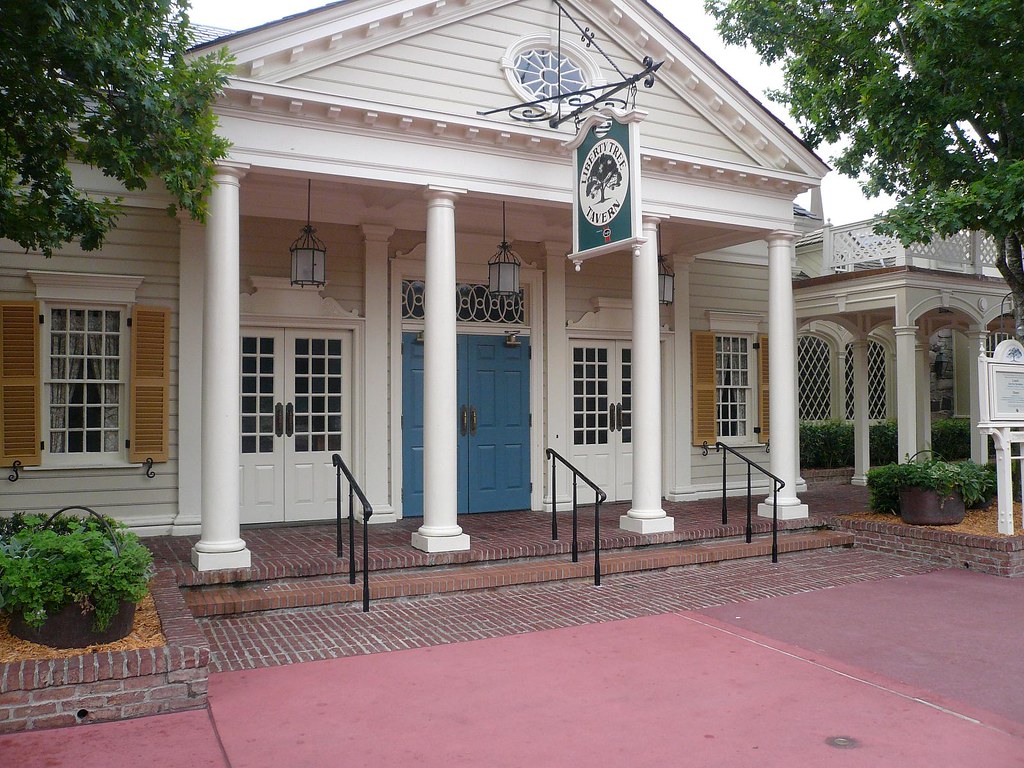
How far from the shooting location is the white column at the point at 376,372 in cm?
938

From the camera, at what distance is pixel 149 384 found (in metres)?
8.29

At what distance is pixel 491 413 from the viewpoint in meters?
10.1

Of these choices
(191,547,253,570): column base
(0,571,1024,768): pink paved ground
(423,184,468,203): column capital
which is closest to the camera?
(0,571,1024,768): pink paved ground

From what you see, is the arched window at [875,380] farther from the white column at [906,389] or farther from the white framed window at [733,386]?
the white framed window at [733,386]

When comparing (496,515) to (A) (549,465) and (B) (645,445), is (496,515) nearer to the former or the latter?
(A) (549,465)

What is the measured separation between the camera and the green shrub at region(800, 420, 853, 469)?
15.8 m

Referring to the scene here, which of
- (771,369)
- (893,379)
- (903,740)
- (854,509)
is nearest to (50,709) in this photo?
(903,740)

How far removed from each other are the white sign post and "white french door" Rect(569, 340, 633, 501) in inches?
158

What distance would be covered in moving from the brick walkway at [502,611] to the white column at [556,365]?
2.56 m

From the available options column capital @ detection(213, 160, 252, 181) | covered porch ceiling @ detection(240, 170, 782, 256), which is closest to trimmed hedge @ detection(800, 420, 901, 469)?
covered porch ceiling @ detection(240, 170, 782, 256)

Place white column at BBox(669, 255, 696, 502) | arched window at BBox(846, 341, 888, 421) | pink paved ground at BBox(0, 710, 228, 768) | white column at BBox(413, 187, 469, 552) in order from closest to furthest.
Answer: pink paved ground at BBox(0, 710, 228, 768) → white column at BBox(413, 187, 469, 552) → white column at BBox(669, 255, 696, 502) → arched window at BBox(846, 341, 888, 421)

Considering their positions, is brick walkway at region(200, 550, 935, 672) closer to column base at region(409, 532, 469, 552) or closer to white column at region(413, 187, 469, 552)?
column base at region(409, 532, 469, 552)

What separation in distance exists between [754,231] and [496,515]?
4.52 meters

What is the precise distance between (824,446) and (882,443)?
2.02 m
